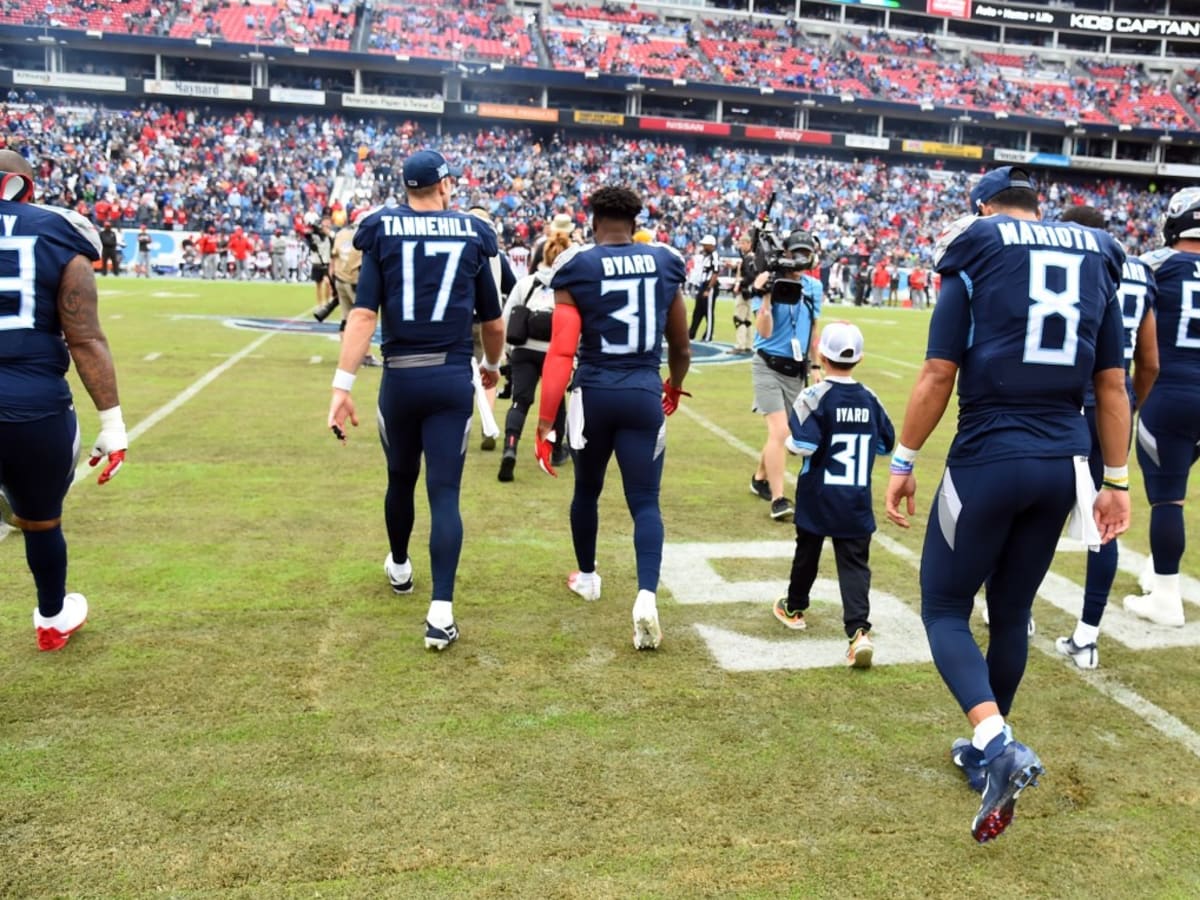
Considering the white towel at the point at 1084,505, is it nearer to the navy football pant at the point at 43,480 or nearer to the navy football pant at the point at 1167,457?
the navy football pant at the point at 1167,457

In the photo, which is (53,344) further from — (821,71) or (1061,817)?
(821,71)

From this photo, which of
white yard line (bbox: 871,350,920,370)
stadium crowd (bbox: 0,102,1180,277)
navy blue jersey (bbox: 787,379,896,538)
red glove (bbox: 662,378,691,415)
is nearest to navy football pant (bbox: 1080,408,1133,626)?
navy blue jersey (bbox: 787,379,896,538)

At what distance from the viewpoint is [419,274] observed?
4762 millimetres

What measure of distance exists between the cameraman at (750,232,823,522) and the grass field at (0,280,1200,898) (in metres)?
0.72

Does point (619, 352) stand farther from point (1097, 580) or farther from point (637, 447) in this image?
point (1097, 580)

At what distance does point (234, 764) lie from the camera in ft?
11.8

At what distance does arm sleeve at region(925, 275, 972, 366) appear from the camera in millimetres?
3365

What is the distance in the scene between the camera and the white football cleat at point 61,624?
4.53 meters

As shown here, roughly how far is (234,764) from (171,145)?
45.1m

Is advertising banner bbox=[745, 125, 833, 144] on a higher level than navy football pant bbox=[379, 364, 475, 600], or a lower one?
higher

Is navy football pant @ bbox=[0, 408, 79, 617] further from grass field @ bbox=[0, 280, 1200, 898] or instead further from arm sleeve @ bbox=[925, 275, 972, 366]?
arm sleeve @ bbox=[925, 275, 972, 366]

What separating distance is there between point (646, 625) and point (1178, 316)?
2942 mm

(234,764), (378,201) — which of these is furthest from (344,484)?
(378,201)

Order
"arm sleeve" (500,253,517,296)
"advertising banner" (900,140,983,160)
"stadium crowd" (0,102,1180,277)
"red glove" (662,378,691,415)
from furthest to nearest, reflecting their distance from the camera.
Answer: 1. "advertising banner" (900,140,983,160)
2. "stadium crowd" (0,102,1180,277)
3. "arm sleeve" (500,253,517,296)
4. "red glove" (662,378,691,415)
